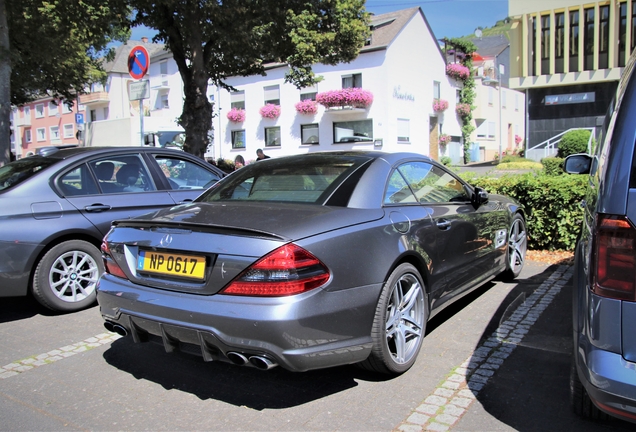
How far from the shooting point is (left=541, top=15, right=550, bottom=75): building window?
3169 cm

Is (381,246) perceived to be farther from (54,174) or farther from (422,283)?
(54,174)

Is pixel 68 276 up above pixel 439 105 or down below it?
below

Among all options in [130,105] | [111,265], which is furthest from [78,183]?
[130,105]

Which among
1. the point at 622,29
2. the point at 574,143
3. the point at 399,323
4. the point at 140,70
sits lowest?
the point at 399,323

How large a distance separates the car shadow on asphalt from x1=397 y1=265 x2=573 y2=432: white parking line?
0.05 meters

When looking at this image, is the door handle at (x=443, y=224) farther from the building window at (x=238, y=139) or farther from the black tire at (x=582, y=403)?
the building window at (x=238, y=139)

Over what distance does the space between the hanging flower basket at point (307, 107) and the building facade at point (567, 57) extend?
1233 centimetres

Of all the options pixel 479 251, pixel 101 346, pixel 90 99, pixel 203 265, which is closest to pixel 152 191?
pixel 101 346

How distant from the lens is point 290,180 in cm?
392

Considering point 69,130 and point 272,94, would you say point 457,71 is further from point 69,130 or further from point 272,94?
point 69,130

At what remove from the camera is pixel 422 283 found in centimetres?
372

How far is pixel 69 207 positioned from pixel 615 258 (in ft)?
15.1

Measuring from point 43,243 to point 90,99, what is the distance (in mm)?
52035

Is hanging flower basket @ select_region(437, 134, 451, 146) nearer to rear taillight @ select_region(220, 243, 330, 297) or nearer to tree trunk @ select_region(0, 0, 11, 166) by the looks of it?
tree trunk @ select_region(0, 0, 11, 166)
